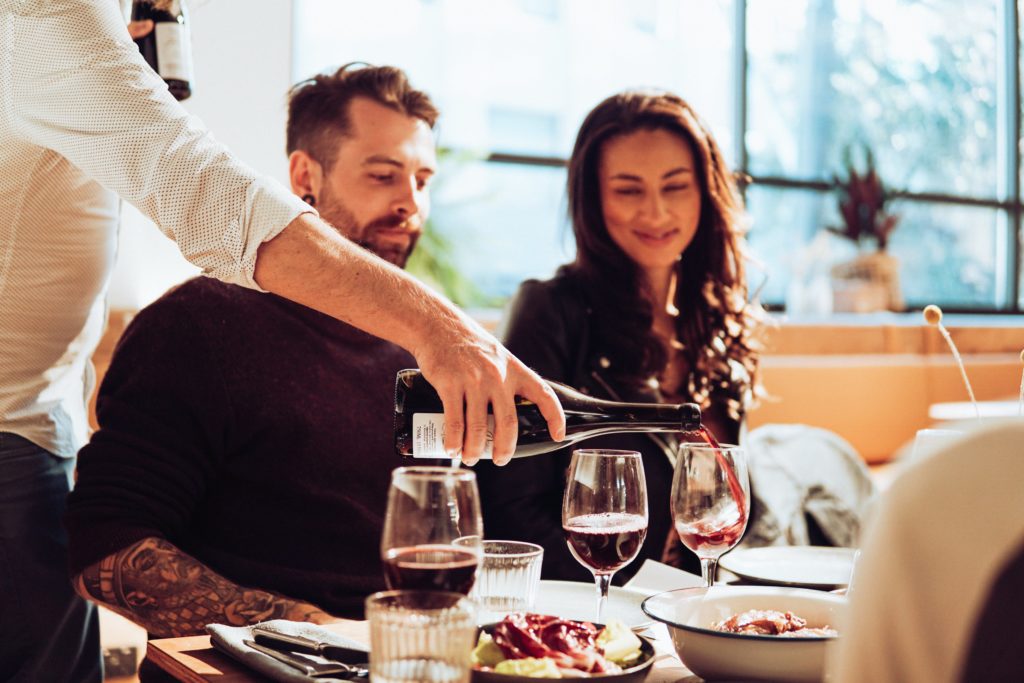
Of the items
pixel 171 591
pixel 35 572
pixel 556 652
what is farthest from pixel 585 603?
pixel 35 572

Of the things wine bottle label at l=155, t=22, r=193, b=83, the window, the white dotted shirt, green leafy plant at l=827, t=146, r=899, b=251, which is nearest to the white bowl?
the white dotted shirt

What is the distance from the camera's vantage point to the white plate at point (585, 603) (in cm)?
111

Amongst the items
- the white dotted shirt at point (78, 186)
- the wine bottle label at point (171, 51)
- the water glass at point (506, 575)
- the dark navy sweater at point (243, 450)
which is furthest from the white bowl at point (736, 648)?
the wine bottle label at point (171, 51)

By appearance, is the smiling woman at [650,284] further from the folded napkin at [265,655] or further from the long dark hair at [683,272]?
the folded napkin at [265,655]

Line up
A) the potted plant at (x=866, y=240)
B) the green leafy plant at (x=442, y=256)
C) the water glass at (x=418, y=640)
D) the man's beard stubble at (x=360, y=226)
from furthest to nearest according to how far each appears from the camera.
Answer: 1. the potted plant at (x=866, y=240)
2. the green leafy plant at (x=442, y=256)
3. the man's beard stubble at (x=360, y=226)
4. the water glass at (x=418, y=640)

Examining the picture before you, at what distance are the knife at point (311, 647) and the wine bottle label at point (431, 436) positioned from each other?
238 mm

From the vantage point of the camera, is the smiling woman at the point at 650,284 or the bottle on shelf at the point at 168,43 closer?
the bottle on shelf at the point at 168,43

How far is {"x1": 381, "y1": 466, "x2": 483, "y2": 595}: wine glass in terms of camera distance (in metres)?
0.75

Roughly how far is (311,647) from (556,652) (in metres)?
0.24

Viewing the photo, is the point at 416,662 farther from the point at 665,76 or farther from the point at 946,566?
the point at 665,76

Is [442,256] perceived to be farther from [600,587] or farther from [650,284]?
[600,587]

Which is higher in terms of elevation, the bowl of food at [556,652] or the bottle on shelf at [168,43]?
the bottle on shelf at [168,43]

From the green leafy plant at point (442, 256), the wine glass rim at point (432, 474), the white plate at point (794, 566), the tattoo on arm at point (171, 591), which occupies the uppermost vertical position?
the green leafy plant at point (442, 256)

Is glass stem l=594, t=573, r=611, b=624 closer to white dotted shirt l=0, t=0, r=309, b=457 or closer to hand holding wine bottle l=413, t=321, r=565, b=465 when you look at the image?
hand holding wine bottle l=413, t=321, r=565, b=465
